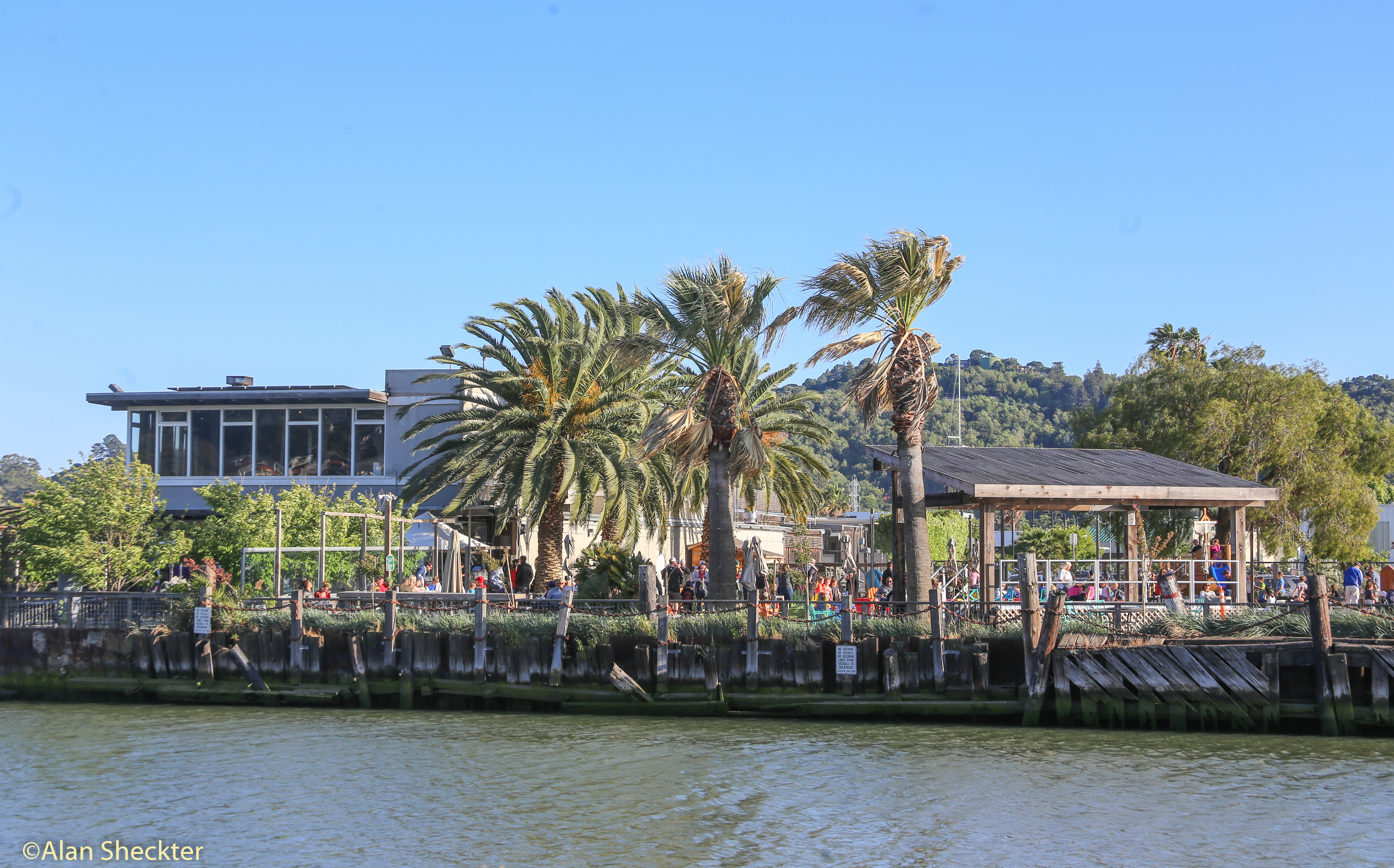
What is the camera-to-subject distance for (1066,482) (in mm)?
27281

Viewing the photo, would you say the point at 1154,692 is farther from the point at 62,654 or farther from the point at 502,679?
the point at 62,654

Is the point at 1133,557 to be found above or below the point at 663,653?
above

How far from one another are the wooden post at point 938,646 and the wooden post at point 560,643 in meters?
6.99

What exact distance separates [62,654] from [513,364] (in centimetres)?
1321

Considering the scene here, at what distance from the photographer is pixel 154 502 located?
1409 inches

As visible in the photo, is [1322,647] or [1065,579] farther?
[1065,579]

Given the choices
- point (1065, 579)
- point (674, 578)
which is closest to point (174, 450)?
point (674, 578)

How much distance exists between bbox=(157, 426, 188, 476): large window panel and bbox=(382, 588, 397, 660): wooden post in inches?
825

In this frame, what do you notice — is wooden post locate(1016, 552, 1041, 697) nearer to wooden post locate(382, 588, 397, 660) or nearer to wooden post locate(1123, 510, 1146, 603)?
wooden post locate(1123, 510, 1146, 603)

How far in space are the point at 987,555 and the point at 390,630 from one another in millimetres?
12608

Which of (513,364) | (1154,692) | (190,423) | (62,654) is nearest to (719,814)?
(1154,692)

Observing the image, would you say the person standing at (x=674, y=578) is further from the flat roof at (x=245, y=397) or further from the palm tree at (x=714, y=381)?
the flat roof at (x=245, y=397)

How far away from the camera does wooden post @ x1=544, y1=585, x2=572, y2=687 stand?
24484 millimetres

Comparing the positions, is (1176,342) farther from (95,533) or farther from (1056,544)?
(95,533)
